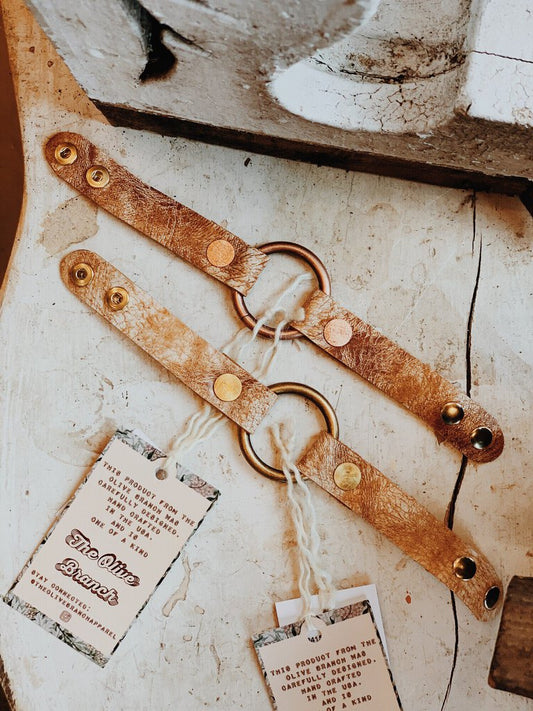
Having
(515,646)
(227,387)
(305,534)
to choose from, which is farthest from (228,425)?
(515,646)

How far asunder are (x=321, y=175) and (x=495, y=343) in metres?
0.30

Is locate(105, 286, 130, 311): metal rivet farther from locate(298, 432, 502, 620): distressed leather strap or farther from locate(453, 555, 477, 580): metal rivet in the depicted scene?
locate(453, 555, 477, 580): metal rivet

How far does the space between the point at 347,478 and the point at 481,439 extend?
0.54ft

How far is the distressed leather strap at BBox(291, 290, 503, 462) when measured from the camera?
26.9 inches

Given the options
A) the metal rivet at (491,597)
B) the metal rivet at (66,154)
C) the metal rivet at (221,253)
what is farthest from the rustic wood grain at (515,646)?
the metal rivet at (66,154)

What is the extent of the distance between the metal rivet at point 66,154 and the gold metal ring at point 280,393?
1.21 feet

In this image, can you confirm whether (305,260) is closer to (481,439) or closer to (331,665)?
(481,439)

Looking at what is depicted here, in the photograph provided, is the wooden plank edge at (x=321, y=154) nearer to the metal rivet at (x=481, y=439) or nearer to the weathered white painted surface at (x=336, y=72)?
the weathered white painted surface at (x=336, y=72)

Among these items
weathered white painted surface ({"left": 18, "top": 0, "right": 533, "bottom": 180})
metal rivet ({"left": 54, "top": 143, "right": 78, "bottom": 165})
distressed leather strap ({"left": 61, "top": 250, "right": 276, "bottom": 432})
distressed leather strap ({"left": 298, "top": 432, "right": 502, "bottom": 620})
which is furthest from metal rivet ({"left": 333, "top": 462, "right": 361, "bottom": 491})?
metal rivet ({"left": 54, "top": 143, "right": 78, "bottom": 165})

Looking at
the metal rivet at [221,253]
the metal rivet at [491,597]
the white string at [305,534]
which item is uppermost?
the metal rivet at [221,253]

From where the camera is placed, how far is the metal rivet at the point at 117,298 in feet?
2.27

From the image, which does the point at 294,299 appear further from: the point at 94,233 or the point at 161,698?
the point at 161,698

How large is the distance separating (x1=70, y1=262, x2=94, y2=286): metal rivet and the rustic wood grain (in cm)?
58

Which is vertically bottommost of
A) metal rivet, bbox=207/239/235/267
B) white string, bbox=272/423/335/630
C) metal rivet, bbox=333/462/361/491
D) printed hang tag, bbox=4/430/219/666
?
printed hang tag, bbox=4/430/219/666
